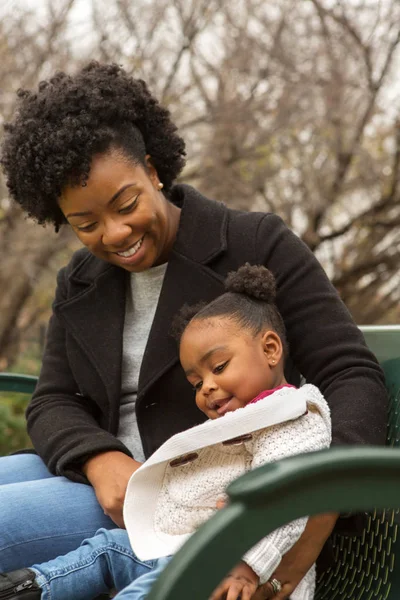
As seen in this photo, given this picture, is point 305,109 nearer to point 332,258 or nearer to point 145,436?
point 332,258

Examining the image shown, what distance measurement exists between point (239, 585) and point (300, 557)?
196mm

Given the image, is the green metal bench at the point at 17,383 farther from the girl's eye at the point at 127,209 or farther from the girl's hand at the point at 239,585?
→ the girl's hand at the point at 239,585

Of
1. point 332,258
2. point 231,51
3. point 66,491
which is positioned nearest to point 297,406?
point 66,491

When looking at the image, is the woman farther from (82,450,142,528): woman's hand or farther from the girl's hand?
the girl's hand

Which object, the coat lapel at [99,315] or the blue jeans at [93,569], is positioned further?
the coat lapel at [99,315]

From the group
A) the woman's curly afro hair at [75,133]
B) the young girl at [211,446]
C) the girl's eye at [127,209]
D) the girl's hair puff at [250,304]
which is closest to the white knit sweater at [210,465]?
the young girl at [211,446]

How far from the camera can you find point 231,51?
17.2ft

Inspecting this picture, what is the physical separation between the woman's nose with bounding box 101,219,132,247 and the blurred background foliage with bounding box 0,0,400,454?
2624mm

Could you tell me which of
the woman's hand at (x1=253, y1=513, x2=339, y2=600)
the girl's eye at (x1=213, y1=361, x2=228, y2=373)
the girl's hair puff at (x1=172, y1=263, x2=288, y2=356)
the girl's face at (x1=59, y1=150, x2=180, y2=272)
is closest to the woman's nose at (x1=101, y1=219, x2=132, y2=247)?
the girl's face at (x1=59, y1=150, x2=180, y2=272)

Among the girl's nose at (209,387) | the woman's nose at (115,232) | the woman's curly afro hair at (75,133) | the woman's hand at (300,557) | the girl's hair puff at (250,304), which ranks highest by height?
the woman's curly afro hair at (75,133)

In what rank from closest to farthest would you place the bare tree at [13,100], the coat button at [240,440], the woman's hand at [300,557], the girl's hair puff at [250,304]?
the woman's hand at [300,557] < the coat button at [240,440] < the girl's hair puff at [250,304] < the bare tree at [13,100]

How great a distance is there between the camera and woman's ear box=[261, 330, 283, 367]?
84.6 inches

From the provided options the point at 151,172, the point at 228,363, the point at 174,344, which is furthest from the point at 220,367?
the point at 151,172

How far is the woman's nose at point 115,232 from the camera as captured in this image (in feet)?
7.64
